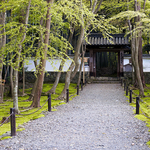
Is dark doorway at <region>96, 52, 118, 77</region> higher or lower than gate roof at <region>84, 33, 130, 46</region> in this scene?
lower

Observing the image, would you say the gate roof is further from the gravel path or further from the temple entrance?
the gravel path

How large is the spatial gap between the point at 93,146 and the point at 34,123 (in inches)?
113

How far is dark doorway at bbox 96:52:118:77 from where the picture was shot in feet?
93.4

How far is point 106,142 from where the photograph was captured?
531 centimetres

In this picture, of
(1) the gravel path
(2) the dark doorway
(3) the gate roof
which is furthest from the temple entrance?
(1) the gravel path

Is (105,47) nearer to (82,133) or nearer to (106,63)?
(106,63)

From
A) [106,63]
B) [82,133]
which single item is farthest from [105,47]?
[82,133]

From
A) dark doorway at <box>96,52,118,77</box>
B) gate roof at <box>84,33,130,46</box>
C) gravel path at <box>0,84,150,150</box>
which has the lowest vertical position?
gravel path at <box>0,84,150,150</box>

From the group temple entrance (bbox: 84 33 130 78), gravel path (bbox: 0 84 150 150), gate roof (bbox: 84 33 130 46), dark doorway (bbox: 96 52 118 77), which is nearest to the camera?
gravel path (bbox: 0 84 150 150)

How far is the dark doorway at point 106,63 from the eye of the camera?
28469 millimetres

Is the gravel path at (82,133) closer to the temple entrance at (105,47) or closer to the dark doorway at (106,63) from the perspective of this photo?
the temple entrance at (105,47)

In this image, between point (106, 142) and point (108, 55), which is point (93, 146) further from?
point (108, 55)

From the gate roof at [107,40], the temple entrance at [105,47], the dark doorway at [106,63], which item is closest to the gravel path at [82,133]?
the temple entrance at [105,47]

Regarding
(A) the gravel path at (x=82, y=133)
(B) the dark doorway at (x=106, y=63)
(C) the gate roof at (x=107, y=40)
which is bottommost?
(A) the gravel path at (x=82, y=133)
